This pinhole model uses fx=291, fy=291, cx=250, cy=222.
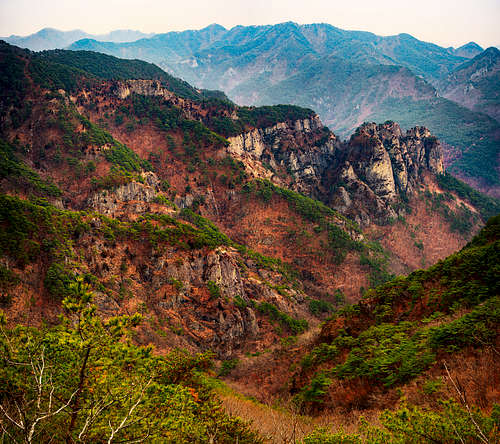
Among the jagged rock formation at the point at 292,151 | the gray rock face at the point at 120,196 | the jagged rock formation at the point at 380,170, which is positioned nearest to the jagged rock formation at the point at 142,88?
the jagged rock formation at the point at 292,151

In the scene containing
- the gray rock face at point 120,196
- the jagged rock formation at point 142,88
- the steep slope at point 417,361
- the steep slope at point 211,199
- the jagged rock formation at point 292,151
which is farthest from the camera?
the jagged rock formation at point 292,151

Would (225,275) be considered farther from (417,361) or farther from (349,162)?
(349,162)

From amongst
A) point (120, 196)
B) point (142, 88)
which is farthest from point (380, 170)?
point (142, 88)

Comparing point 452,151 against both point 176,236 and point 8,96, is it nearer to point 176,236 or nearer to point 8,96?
point 176,236

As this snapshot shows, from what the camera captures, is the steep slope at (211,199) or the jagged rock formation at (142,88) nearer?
the steep slope at (211,199)

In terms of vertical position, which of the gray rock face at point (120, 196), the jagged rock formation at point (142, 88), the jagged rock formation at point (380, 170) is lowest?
the gray rock face at point (120, 196)

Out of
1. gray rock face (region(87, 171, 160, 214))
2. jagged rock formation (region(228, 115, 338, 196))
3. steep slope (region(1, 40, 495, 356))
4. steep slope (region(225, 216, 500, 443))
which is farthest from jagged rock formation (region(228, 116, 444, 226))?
steep slope (region(225, 216, 500, 443))

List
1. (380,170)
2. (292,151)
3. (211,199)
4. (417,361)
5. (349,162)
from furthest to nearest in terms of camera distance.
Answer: (292,151) < (349,162) < (380,170) < (211,199) < (417,361)

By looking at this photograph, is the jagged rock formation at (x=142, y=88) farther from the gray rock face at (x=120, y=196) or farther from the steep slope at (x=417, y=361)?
the steep slope at (x=417, y=361)

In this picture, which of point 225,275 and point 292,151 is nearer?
point 225,275

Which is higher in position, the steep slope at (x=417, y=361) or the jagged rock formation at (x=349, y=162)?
the jagged rock formation at (x=349, y=162)

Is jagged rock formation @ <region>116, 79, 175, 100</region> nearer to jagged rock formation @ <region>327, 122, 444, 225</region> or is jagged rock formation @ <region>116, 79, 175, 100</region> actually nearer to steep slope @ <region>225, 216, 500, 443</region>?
jagged rock formation @ <region>327, 122, 444, 225</region>
